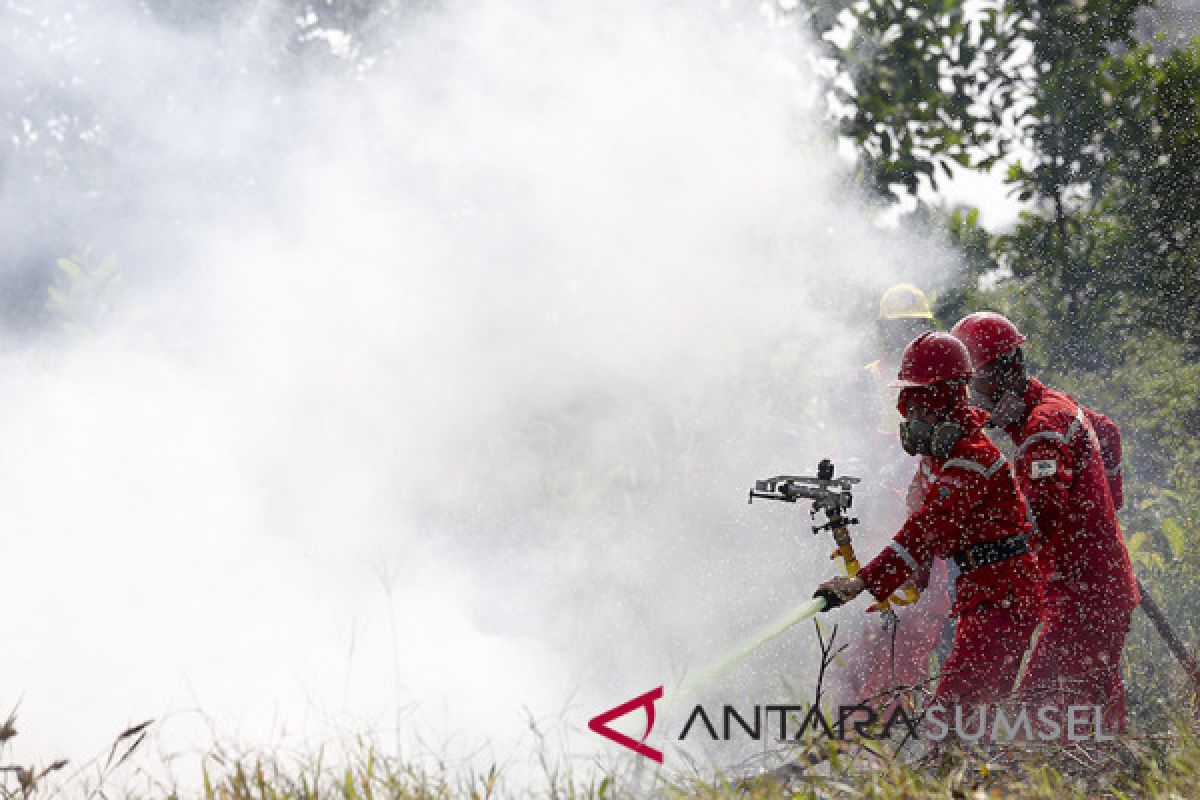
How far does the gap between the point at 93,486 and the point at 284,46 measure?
4.78 meters

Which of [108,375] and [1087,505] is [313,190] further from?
[1087,505]

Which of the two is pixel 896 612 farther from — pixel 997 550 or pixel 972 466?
pixel 972 466

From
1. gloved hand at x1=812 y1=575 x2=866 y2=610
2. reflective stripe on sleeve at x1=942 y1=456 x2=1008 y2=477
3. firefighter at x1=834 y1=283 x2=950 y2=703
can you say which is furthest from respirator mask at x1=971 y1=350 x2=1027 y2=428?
gloved hand at x1=812 y1=575 x2=866 y2=610

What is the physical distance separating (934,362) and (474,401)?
4.23m

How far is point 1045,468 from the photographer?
362cm

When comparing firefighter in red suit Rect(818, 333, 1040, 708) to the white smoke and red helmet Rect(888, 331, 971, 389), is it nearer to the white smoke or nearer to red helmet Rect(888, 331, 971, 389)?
red helmet Rect(888, 331, 971, 389)

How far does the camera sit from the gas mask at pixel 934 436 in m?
3.53

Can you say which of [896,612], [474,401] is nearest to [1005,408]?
[896,612]

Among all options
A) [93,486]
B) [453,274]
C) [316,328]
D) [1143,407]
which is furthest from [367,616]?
[1143,407]

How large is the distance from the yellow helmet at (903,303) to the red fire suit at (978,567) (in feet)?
7.06

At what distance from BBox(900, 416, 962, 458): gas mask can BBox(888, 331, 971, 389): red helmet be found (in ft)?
0.40

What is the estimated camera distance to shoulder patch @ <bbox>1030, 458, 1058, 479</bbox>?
3621 mm

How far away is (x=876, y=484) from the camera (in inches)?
198
